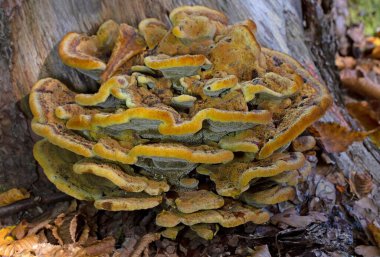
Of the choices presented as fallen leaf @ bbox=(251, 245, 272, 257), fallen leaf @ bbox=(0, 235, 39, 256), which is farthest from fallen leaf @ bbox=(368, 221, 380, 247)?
fallen leaf @ bbox=(0, 235, 39, 256)

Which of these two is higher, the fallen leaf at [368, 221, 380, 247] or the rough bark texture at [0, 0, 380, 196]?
the rough bark texture at [0, 0, 380, 196]

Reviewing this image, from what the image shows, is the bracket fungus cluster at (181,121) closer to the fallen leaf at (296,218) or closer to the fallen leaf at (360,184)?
the fallen leaf at (296,218)

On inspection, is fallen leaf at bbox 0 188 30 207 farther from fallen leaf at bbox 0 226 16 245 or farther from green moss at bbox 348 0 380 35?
green moss at bbox 348 0 380 35

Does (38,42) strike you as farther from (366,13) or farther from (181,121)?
(366,13)

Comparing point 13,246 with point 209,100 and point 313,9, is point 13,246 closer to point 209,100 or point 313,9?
point 209,100

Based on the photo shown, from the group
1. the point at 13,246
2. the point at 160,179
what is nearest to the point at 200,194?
the point at 160,179

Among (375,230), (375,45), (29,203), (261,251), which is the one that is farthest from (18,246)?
(375,45)
